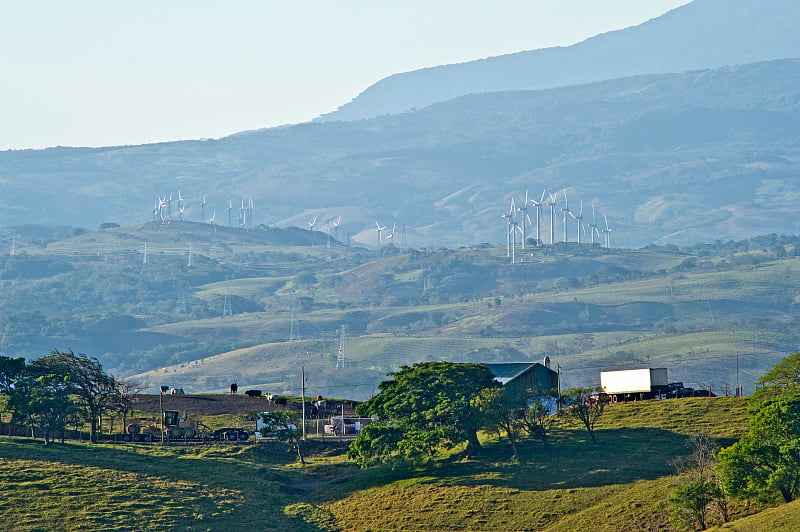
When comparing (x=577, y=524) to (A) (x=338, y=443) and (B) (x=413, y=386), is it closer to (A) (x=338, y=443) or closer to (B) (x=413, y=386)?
(B) (x=413, y=386)

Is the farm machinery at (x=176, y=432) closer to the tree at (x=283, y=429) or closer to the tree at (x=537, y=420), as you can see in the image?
the tree at (x=283, y=429)

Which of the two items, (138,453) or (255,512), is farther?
(138,453)

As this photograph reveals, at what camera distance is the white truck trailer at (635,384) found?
129875mm

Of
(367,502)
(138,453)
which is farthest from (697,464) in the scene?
(138,453)

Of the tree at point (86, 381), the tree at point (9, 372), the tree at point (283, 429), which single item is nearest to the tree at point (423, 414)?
the tree at point (283, 429)

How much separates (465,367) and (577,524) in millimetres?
30943

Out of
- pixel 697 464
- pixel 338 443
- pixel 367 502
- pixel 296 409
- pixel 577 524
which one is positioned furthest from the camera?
pixel 296 409

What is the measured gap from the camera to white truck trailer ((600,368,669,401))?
129875mm

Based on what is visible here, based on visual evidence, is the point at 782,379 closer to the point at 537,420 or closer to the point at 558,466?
the point at 558,466

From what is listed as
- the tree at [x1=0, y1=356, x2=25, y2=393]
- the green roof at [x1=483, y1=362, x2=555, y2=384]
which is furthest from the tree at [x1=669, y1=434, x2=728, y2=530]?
the tree at [x1=0, y1=356, x2=25, y2=393]

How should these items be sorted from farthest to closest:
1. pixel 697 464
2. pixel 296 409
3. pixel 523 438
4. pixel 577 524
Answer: pixel 296 409 < pixel 523 438 < pixel 697 464 < pixel 577 524

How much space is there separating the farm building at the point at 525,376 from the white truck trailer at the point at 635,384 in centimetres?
717

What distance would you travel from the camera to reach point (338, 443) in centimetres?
12669

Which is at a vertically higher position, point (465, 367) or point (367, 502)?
point (465, 367)
